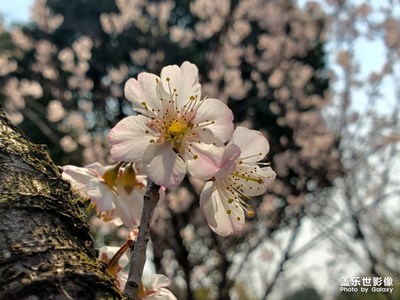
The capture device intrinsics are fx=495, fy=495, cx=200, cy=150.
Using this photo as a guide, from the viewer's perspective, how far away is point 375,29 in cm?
486

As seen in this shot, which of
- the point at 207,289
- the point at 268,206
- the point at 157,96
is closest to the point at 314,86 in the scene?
the point at 268,206

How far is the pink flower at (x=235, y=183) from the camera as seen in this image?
0.57 meters

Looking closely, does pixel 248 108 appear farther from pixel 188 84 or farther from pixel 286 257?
pixel 188 84

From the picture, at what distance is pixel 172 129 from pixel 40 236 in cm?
27

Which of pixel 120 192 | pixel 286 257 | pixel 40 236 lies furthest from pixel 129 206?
pixel 286 257

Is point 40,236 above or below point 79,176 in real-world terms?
above

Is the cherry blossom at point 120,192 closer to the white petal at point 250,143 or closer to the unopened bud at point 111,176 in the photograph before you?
the unopened bud at point 111,176

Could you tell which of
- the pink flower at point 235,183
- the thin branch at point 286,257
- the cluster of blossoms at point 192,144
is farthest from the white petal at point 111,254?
the thin branch at point 286,257

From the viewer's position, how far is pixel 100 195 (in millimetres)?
747

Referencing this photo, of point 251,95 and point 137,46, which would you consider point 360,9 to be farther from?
point 137,46

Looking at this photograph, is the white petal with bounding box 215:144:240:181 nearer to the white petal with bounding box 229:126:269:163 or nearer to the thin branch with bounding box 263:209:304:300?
the white petal with bounding box 229:126:269:163

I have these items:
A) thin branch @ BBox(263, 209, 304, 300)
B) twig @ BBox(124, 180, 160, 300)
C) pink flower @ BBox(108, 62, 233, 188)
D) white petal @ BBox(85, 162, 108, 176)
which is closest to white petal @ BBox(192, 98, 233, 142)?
pink flower @ BBox(108, 62, 233, 188)

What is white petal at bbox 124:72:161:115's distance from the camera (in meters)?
0.65

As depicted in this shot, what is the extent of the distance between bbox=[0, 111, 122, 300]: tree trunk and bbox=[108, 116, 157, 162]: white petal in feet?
0.31
